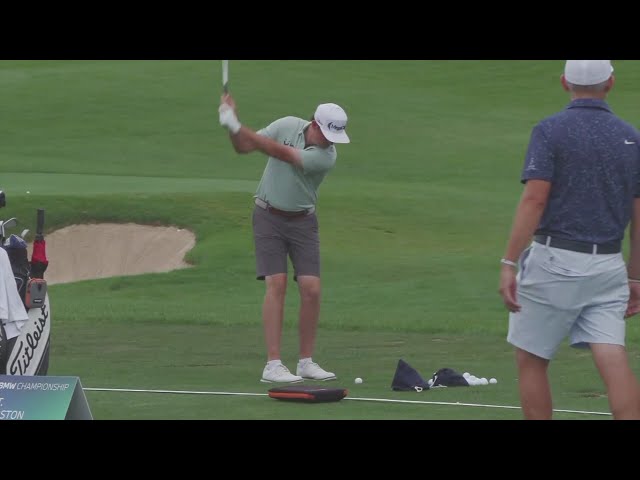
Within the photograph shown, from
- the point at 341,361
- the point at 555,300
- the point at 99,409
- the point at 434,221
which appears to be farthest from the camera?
the point at 434,221

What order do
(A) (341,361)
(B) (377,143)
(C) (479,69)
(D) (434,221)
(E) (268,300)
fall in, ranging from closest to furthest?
(E) (268,300) → (A) (341,361) → (D) (434,221) → (B) (377,143) → (C) (479,69)

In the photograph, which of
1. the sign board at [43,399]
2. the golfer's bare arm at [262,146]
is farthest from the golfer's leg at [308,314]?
the sign board at [43,399]

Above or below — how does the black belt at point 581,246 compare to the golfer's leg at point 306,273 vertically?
above

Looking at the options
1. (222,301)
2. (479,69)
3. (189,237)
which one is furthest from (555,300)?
(479,69)

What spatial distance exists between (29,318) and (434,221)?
44.6ft

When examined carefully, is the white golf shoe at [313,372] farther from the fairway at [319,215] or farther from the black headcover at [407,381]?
the black headcover at [407,381]

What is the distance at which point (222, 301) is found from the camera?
1573 cm

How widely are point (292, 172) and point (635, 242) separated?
12.3ft

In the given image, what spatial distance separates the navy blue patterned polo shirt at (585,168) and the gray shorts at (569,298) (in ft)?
0.37

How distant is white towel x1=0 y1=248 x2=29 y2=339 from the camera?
25.4ft

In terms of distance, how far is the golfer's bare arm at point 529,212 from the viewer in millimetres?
6145

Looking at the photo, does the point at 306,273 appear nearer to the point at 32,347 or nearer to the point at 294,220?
the point at 294,220

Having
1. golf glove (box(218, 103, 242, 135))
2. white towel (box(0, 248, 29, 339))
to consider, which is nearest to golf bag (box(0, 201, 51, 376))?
white towel (box(0, 248, 29, 339))

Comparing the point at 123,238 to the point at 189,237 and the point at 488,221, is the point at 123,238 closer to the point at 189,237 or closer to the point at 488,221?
the point at 189,237
